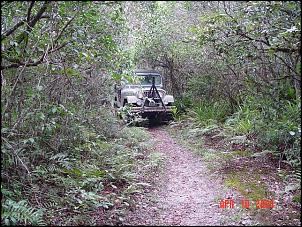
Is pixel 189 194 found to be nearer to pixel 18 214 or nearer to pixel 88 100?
pixel 18 214

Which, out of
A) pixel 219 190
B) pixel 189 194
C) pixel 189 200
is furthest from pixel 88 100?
pixel 219 190

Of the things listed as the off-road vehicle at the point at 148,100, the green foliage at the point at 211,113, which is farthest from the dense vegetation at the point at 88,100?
the off-road vehicle at the point at 148,100

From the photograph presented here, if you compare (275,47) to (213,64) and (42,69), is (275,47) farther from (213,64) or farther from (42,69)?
(213,64)

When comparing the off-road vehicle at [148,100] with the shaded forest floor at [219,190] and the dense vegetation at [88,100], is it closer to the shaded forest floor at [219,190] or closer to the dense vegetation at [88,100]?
the dense vegetation at [88,100]

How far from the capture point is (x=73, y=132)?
6.62 m

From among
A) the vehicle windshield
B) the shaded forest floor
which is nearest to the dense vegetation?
the shaded forest floor

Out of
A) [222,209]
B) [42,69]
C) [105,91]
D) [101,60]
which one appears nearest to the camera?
[222,209]

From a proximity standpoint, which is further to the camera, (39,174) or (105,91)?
(105,91)

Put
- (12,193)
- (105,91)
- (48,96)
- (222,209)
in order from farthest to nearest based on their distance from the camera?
(105,91) → (48,96) → (222,209) → (12,193)

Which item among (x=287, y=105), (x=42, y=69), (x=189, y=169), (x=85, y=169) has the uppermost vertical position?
(x=42, y=69)

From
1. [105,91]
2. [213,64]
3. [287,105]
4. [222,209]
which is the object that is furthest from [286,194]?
[213,64]

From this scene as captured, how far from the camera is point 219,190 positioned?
5754 millimetres

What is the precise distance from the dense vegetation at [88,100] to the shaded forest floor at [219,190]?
0.34m

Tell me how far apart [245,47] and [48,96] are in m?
4.26
